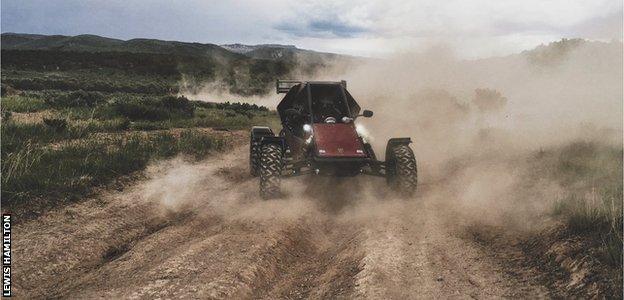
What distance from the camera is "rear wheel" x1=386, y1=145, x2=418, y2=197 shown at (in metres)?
8.82

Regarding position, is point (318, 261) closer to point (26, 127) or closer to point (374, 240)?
point (374, 240)

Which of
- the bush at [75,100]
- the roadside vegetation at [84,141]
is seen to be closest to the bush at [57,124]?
the roadside vegetation at [84,141]

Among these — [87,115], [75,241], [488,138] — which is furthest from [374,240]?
[87,115]

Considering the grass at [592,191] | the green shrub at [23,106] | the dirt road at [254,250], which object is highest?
the green shrub at [23,106]

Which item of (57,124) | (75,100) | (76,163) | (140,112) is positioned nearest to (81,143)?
(57,124)

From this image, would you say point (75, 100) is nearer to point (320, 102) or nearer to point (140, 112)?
point (140, 112)

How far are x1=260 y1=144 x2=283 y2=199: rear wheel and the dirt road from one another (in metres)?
0.21

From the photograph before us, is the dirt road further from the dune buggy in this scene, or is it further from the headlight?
the headlight

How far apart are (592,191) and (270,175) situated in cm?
544

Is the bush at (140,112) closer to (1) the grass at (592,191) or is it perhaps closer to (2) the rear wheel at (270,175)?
(2) the rear wheel at (270,175)

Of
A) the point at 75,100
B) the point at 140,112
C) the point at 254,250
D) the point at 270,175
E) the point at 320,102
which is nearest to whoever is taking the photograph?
the point at 254,250

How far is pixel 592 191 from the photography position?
7121 millimetres

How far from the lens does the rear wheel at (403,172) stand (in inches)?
347

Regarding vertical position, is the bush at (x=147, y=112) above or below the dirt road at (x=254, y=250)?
above
